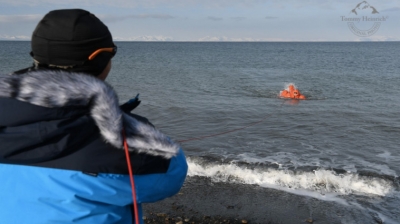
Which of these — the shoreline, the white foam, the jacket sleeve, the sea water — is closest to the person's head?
the jacket sleeve

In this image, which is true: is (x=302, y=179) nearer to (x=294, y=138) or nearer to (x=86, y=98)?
(x=294, y=138)

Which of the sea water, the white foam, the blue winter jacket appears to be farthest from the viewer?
the sea water

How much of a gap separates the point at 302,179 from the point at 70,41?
7661mm

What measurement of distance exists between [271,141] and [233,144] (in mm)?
1359

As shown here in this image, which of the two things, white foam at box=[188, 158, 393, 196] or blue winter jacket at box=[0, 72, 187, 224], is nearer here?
blue winter jacket at box=[0, 72, 187, 224]

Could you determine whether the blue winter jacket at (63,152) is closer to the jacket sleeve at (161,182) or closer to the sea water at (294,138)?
the jacket sleeve at (161,182)

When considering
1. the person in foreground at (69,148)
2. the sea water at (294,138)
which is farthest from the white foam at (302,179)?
the person in foreground at (69,148)

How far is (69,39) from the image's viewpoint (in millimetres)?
1523

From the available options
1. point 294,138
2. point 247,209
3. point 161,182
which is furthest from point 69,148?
point 294,138

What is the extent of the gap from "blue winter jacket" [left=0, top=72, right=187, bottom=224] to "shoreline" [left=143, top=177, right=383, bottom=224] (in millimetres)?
4964

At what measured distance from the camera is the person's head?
153cm

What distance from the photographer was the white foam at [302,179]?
7958mm

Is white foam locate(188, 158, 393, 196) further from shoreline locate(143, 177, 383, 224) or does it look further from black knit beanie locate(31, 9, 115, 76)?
black knit beanie locate(31, 9, 115, 76)

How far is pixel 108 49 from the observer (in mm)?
1647
